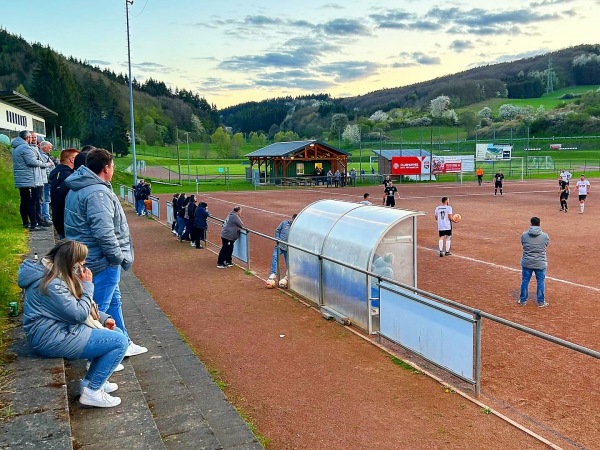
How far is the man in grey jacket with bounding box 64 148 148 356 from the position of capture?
532 centimetres

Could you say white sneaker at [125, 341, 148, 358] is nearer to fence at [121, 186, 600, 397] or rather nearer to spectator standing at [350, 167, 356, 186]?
fence at [121, 186, 600, 397]

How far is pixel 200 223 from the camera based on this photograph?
56.3 feet

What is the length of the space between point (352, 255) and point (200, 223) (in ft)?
27.4

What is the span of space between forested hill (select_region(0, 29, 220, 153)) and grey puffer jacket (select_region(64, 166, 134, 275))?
78981 millimetres

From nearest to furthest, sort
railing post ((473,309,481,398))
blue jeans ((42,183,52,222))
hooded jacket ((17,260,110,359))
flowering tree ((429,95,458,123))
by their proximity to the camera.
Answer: hooded jacket ((17,260,110,359))
railing post ((473,309,481,398))
blue jeans ((42,183,52,222))
flowering tree ((429,95,458,123))

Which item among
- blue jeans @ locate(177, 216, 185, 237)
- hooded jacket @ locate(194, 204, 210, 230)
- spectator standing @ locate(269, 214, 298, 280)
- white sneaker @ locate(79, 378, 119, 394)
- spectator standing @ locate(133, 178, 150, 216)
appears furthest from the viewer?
spectator standing @ locate(133, 178, 150, 216)

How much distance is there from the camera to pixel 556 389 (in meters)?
6.84

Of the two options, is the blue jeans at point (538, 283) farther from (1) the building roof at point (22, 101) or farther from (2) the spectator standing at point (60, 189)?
(1) the building roof at point (22, 101)

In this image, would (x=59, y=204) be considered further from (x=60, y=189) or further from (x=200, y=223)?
(x=200, y=223)

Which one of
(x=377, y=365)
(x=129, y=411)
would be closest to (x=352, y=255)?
(x=377, y=365)

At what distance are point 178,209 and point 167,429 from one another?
15441 mm

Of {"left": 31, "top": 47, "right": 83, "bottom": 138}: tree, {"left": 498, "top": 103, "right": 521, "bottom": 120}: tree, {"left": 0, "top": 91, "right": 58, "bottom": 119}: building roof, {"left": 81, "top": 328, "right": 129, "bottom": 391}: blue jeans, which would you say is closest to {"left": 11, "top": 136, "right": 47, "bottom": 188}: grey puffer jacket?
{"left": 81, "top": 328, "right": 129, "bottom": 391}: blue jeans

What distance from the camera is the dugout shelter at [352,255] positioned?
30.3ft

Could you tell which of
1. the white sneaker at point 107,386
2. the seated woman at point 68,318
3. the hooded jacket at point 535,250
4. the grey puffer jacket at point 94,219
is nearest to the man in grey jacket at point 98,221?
the grey puffer jacket at point 94,219
